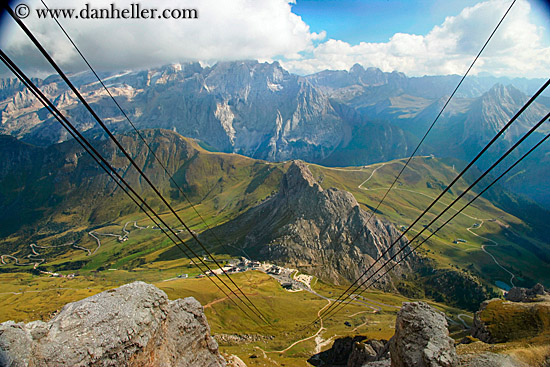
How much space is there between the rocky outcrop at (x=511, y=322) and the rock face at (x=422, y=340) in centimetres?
3687

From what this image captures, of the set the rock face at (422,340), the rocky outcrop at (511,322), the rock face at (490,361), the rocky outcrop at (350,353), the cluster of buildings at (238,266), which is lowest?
the cluster of buildings at (238,266)

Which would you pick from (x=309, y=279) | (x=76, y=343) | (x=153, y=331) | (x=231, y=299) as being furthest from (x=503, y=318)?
(x=309, y=279)

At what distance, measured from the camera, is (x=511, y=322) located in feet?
190

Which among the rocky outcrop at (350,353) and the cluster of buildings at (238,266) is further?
the cluster of buildings at (238,266)

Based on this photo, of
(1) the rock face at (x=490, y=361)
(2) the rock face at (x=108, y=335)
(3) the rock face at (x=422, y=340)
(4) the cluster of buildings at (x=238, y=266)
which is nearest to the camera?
(2) the rock face at (x=108, y=335)

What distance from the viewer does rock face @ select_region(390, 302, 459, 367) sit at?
22969 millimetres

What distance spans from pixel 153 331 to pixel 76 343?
17.6 feet

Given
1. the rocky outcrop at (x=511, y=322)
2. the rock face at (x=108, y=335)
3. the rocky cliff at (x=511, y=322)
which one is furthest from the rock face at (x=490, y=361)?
the rock face at (x=108, y=335)

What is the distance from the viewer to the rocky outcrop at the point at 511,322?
51406 mm

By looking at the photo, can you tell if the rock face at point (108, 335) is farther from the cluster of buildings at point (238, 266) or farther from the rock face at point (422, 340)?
the cluster of buildings at point (238, 266)

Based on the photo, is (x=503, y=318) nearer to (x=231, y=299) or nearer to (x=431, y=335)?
(x=431, y=335)

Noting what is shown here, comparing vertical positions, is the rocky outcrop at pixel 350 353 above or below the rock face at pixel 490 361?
below

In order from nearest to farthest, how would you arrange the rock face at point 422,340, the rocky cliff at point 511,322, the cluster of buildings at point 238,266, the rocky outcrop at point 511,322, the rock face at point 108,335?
1. the rock face at point 108,335
2. the rock face at point 422,340
3. the rocky cliff at point 511,322
4. the rocky outcrop at point 511,322
5. the cluster of buildings at point 238,266

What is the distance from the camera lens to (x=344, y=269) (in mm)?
190625
